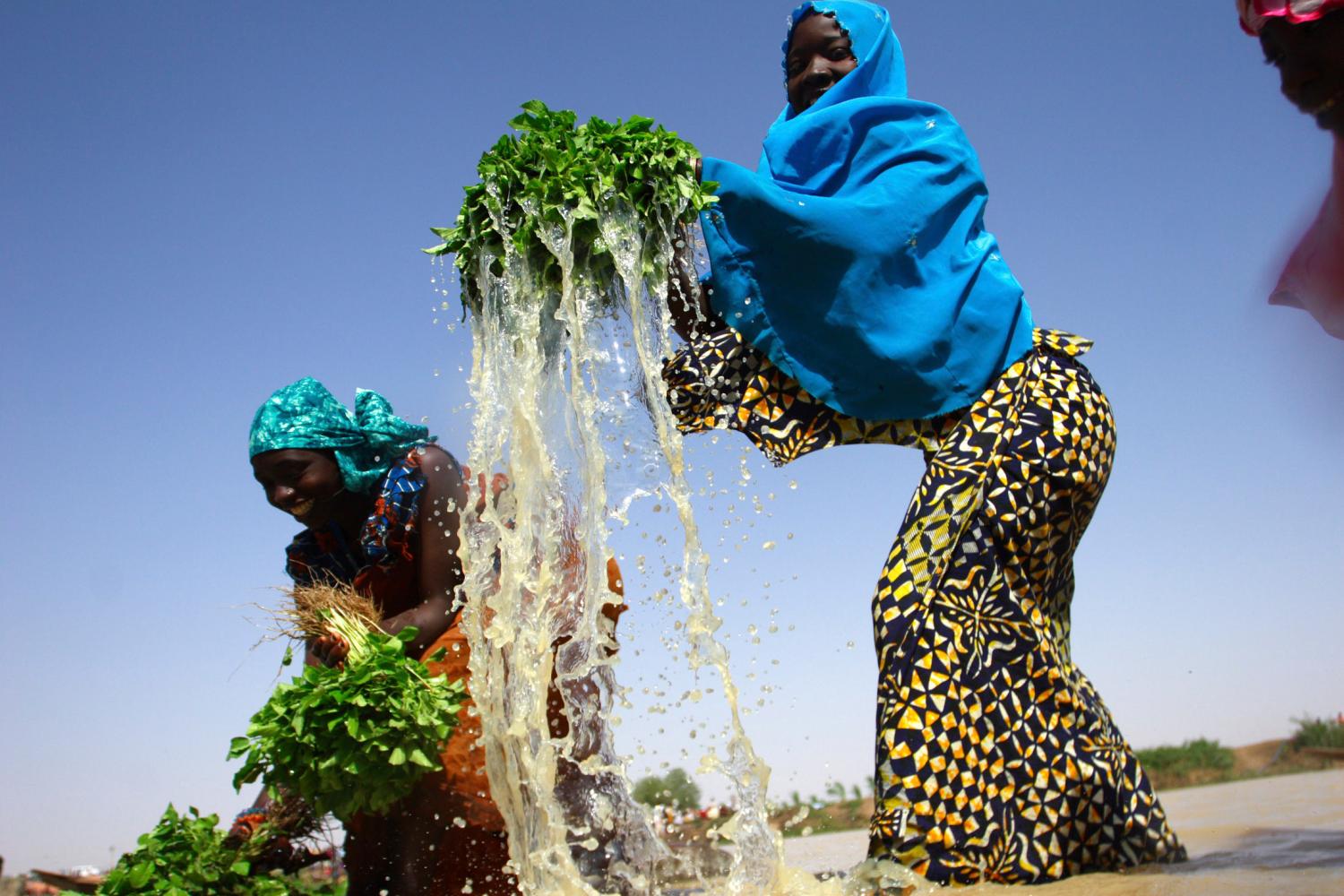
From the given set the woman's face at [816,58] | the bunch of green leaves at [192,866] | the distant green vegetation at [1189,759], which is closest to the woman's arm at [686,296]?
the woman's face at [816,58]

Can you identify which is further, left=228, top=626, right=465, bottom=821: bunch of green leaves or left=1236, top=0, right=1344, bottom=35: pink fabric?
left=228, top=626, right=465, bottom=821: bunch of green leaves

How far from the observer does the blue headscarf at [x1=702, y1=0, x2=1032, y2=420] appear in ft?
11.8

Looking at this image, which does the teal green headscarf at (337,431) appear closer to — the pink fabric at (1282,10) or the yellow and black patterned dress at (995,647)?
the yellow and black patterned dress at (995,647)

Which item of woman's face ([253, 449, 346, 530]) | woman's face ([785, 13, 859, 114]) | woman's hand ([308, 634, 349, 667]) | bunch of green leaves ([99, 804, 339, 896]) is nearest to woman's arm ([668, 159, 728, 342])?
woman's face ([785, 13, 859, 114])

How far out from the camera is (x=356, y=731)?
3354 mm

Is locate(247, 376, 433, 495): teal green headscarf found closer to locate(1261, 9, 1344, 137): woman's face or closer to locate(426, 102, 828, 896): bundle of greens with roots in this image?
locate(426, 102, 828, 896): bundle of greens with roots

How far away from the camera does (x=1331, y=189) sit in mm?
2203

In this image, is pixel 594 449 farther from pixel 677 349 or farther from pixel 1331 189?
pixel 1331 189

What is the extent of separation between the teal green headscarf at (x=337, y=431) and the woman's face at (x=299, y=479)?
0.09 feet

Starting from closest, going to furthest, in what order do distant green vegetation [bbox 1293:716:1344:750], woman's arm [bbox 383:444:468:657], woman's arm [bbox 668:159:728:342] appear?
woman's arm [bbox 668:159:728:342] → woman's arm [bbox 383:444:468:657] → distant green vegetation [bbox 1293:716:1344:750]

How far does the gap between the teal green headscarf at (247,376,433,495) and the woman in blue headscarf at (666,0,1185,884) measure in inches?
47.9

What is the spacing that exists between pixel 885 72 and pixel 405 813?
3.03m

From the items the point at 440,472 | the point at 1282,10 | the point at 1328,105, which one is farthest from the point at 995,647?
the point at 440,472

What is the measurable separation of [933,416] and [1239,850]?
5.51 ft
